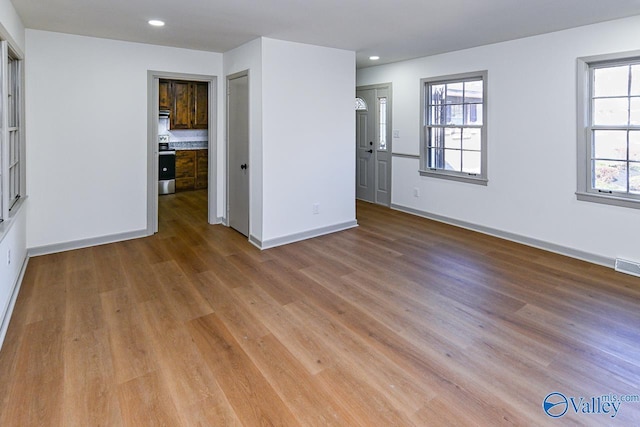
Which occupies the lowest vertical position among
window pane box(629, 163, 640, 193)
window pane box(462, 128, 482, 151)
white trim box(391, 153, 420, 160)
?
window pane box(629, 163, 640, 193)

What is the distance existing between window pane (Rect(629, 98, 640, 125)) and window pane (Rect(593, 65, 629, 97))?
0.36 ft

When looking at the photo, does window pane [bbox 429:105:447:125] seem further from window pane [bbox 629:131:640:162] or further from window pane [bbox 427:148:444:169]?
window pane [bbox 629:131:640:162]

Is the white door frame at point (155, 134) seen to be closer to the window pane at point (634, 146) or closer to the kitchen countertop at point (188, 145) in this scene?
the kitchen countertop at point (188, 145)

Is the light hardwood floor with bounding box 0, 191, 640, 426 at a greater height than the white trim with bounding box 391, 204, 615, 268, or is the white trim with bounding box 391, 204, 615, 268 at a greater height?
the white trim with bounding box 391, 204, 615, 268

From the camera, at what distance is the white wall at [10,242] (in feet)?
9.21

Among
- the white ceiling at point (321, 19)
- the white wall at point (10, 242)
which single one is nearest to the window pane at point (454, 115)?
the white ceiling at point (321, 19)

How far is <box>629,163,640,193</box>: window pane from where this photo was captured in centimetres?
389

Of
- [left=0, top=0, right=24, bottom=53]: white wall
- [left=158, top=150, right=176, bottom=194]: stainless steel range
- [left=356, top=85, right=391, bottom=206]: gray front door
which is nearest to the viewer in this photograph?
[left=0, top=0, right=24, bottom=53]: white wall

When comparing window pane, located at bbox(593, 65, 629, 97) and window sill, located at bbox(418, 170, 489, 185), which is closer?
window pane, located at bbox(593, 65, 629, 97)

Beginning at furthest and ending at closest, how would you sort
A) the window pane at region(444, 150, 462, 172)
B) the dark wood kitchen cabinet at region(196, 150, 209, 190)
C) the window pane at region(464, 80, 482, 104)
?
the dark wood kitchen cabinet at region(196, 150, 209, 190)
the window pane at region(444, 150, 462, 172)
the window pane at region(464, 80, 482, 104)

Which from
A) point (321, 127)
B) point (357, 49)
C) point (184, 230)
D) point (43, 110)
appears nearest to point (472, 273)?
point (321, 127)

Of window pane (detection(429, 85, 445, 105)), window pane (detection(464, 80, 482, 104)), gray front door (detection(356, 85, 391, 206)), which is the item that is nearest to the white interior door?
gray front door (detection(356, 85, 391, 206))

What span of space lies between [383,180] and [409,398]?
17.1 feet

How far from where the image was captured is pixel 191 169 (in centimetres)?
855
